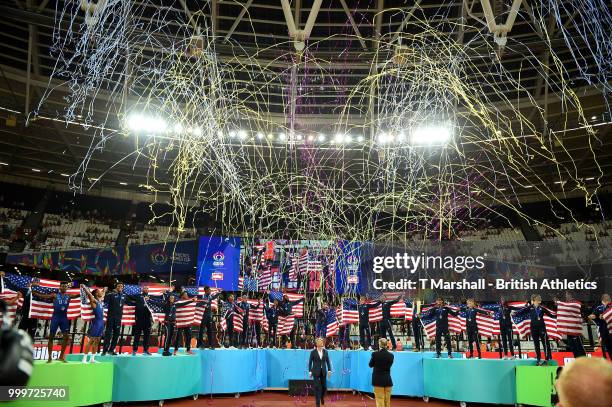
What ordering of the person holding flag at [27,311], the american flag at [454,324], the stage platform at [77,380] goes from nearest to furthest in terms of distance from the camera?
1. the stage platform at [77,380]
2. the person holding flag at [27,311]
3. the american flag at [454,324]

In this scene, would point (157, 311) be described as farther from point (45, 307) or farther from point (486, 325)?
point (486, 325)

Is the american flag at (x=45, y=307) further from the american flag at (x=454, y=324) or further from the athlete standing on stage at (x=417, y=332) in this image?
the american flag at (x=454, y=324)

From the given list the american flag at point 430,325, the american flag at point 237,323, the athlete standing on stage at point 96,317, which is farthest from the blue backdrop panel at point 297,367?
the athlete standing on stage at point 96,317

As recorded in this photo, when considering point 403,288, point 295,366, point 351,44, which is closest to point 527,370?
point 295,366

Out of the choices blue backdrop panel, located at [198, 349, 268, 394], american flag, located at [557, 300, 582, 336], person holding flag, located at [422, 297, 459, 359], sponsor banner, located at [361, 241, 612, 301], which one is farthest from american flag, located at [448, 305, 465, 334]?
blue backdrop panel, located at [198, 349, 268, 394]

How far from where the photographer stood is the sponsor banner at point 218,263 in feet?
84.6

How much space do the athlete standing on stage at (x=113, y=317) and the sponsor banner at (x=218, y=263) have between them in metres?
12.8

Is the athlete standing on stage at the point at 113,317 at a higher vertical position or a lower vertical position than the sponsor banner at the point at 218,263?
lower

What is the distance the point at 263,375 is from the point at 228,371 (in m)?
2.00

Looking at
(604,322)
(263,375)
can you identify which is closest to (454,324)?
(604,322)

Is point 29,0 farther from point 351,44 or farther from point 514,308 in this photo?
point 514,308

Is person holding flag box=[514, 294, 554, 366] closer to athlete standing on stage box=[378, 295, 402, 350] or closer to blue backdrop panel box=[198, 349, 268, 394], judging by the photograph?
athlete standing on stage box=[378, 295, 402, 350]

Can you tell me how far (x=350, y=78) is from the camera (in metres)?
23.7

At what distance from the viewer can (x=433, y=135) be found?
72.6 ft
